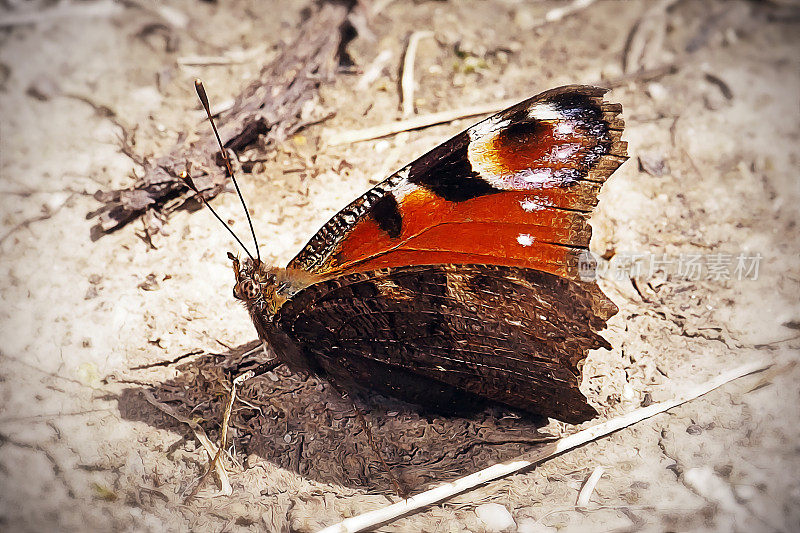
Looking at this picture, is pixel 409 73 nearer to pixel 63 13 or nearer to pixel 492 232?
pixel 492 232

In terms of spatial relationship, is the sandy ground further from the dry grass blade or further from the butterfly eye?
the butterfly eye

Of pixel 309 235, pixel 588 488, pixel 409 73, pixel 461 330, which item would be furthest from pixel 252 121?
pixel 588 488

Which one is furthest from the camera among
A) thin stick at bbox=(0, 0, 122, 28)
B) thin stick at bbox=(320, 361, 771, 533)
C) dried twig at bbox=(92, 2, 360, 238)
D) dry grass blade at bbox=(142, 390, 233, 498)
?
thin stick at bbox=(0, 0, 122, 28)

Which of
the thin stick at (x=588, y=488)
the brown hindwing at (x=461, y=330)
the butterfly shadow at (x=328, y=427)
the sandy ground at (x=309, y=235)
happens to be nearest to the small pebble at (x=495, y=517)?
the sandy ground at (x=309, y=235)

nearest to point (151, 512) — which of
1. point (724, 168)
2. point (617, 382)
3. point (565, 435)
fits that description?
point (565, 435)

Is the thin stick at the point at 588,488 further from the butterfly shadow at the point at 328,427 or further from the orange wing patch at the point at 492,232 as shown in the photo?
the orange wing patch at the point at 492,232

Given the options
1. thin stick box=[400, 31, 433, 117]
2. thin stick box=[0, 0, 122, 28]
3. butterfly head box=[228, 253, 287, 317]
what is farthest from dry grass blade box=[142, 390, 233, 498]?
thin stick box=[0, 0, 122, 28]
